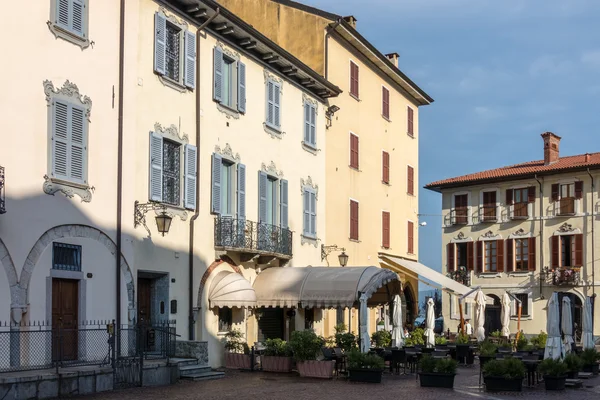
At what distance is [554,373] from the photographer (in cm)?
1991

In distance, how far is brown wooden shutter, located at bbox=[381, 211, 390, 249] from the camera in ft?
119

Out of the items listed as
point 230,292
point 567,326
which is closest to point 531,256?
point 567,326

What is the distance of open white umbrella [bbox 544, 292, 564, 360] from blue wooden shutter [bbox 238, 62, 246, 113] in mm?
10295

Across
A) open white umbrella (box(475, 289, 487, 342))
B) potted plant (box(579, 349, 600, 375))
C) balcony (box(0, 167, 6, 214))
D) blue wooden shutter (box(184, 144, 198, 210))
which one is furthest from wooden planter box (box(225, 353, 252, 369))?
open white umbrella (box(475, 289, 487, 342))

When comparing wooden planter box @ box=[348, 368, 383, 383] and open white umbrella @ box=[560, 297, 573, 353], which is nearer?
wooden planter box @ box=[348, 368, 383, 383]

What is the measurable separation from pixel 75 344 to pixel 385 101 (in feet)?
70.8

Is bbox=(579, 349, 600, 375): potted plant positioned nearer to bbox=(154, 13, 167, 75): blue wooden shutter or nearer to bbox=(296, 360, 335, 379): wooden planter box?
bbox=(296, 360, 335, 379): wooden planter box

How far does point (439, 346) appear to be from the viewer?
30.5 m

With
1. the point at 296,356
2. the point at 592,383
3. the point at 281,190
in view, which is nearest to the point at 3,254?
the point at 296,356

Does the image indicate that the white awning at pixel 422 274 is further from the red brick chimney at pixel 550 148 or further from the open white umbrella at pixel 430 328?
the red brick chimney at pixel 550 148

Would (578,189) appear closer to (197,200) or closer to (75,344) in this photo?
(197,200)

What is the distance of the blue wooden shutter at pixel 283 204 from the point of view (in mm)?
27823

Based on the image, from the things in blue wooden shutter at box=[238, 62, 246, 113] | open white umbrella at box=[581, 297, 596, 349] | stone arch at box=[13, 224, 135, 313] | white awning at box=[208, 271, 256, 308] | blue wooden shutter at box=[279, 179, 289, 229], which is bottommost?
open white umbrella at box=[581, 297, 596, 349]

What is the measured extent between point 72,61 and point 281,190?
1050 cm
